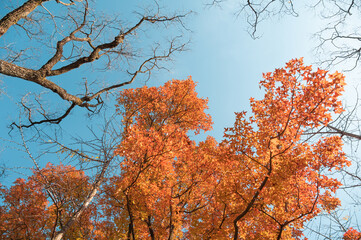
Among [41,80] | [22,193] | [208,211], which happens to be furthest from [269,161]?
[22,193]

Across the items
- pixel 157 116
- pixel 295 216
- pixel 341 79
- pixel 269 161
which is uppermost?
pixel 157 116

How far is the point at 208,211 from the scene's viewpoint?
743 cm

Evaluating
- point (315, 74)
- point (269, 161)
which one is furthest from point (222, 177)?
point (315, 74)

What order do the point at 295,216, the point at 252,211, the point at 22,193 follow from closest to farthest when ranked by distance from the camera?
1. the point at 295,216
2. the point at 252,211
3. the point at 22,193

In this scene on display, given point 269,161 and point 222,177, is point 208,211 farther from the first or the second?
point 269,161

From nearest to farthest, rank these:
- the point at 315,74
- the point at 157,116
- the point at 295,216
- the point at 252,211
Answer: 1. the point at 315,74
2. the point at 295,216
3. the point at 252,211
4. the point at 157,116

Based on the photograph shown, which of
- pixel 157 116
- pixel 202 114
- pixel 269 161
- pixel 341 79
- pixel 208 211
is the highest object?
pixel 202 114

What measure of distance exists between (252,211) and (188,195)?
3.23 m

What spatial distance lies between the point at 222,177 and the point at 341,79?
4.64m

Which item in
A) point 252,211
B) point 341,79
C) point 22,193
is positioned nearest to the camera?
point 341,79

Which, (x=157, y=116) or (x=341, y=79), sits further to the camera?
(x=157, y=116)

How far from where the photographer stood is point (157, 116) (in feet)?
37.4

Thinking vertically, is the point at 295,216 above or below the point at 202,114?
below

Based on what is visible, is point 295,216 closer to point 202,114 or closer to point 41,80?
point 41,80
